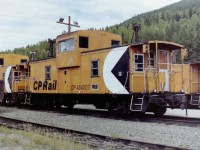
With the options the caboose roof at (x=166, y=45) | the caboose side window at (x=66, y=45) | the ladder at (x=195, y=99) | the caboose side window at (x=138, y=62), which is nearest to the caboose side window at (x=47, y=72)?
the caboose side window at (x=66, y=45)

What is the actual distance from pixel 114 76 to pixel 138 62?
126 centimetres

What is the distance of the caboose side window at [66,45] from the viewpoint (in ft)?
56.6

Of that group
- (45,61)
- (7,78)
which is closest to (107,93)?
(45,61)

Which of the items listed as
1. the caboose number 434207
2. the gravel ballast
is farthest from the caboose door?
the gravel ballast

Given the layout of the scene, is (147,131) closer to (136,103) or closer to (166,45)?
(136,103)

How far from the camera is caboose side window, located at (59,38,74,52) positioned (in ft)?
56.6

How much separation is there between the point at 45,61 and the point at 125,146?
43.2 ft

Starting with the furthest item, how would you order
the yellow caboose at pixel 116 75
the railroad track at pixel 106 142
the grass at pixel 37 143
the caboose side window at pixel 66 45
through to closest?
the caboose side window at pixel 66 45
the yellow caboose at pixel 116 75
the grass at pixel 37 143
the railroad track at pixel 106 142

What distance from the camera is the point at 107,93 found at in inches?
583

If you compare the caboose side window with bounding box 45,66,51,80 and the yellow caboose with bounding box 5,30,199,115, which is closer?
the yellow caboose with bounding box 5,30,199,115

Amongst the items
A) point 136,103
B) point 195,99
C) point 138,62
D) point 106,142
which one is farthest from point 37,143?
point 195,99

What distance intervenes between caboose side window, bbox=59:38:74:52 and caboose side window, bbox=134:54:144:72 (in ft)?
14.1

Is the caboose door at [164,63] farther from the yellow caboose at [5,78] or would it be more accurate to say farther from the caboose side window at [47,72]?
the yellow caboose at [5,78]

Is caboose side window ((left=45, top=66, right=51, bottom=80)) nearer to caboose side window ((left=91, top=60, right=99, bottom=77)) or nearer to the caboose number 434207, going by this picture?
the caboose number 434207
